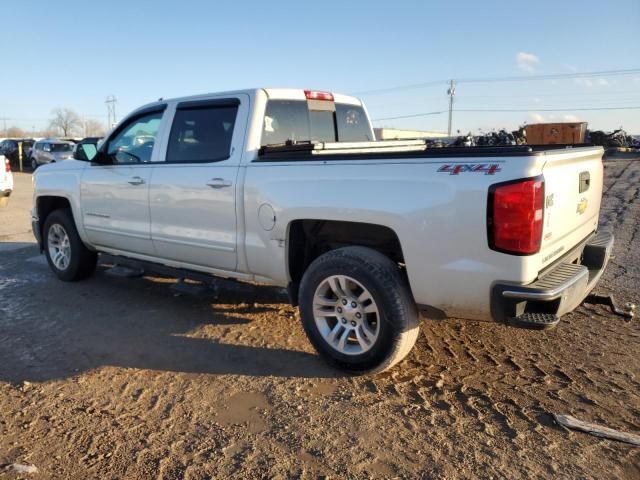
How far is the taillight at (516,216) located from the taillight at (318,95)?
8.17ft

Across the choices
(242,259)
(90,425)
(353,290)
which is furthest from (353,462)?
(242,259)

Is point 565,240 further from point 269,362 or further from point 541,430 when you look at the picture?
point 269,362

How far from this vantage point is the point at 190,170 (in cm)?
456

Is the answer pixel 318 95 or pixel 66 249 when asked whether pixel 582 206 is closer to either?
pixel 318 95

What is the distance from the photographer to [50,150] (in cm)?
2667

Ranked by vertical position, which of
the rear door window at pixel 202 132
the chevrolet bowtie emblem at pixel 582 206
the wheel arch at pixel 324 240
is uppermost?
the rear door window at pixel 202 132

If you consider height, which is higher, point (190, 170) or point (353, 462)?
point (190, 170)

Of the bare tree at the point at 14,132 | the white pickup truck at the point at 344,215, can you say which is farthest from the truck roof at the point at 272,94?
the bare tree at the point at 14,132

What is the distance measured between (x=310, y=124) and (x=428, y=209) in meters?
2.11

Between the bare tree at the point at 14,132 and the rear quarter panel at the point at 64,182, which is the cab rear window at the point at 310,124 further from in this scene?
the bare tree at the point at 14,132

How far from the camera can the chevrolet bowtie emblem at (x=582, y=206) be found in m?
3.74

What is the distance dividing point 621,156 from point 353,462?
1060 inches

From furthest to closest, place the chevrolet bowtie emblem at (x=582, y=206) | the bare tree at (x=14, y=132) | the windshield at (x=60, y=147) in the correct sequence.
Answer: the bare tree at (x=14, y=132), the windshield at (x=60, y=147), the chevrolet bowtie emblem at (x=582, y=206)

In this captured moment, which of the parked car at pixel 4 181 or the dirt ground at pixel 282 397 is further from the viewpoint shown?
the parked car at pixel 4 181
